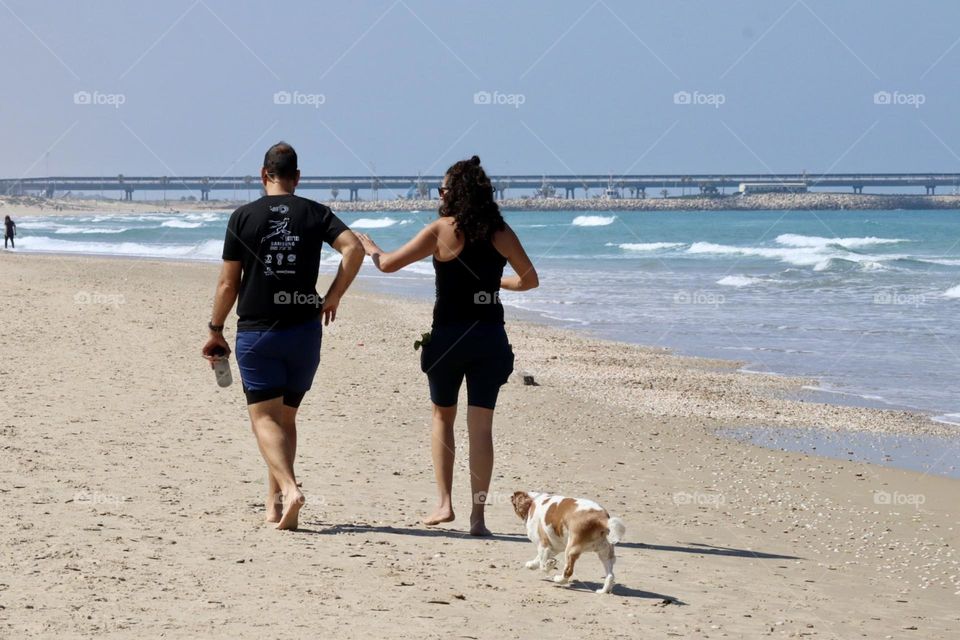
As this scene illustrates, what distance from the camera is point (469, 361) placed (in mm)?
5242

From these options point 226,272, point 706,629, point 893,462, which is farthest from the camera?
point 893,462

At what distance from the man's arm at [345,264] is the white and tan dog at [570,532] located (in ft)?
3.87

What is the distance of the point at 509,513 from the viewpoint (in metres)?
6.03

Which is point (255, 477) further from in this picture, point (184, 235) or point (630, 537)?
point (184, 235)

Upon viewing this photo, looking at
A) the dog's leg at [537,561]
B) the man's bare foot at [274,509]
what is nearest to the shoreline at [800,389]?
the dog's leg at [537,561]

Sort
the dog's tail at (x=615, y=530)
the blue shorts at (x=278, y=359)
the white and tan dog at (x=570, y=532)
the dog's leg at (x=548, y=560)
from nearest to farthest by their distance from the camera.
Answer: the dog's tail at (x=615, y=530) → the white and tan dog at (x=570, y=532) → the dog's leg at (x=548, y=560) → the blue shorts at (x=278, y=359)

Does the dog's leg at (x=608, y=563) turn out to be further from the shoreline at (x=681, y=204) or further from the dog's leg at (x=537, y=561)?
the shoreline at (x=681, y=204)

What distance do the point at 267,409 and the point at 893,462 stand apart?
4.62 meters

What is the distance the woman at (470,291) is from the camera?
5.07 m

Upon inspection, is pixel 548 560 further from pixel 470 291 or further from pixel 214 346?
pixel 214 346

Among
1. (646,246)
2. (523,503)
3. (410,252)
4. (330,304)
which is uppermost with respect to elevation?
(646,246)

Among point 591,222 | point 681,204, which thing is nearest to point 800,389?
point 591,222

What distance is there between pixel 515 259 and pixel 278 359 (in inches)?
42.6

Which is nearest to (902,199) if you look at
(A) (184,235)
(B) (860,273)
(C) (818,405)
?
(A) (184,235)
